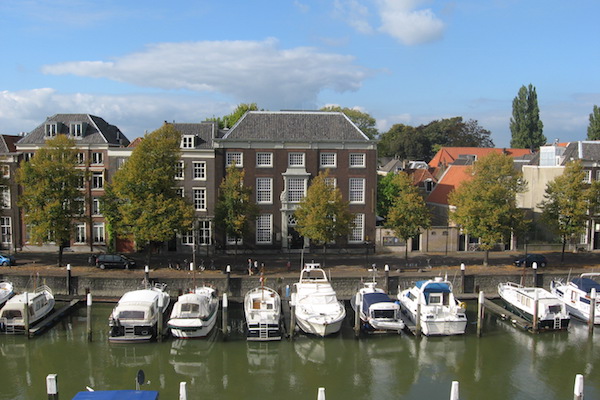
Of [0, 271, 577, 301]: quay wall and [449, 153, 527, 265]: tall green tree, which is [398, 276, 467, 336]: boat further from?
[449, 153, 527, 265]: tall green tree

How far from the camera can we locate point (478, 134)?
139 m

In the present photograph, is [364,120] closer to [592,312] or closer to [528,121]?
[528,121]

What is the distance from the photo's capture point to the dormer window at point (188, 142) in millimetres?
53906

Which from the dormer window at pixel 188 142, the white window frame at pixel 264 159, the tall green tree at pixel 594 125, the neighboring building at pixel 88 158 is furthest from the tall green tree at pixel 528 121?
the neighboring building at pixel 88 158

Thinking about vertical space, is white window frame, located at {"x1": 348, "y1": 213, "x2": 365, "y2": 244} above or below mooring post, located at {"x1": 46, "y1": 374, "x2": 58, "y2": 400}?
above

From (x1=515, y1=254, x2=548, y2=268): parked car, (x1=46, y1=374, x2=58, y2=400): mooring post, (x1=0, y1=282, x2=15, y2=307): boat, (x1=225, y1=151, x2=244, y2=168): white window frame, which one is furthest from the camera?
(x1=225, y1=151, x2=244, y2=168): white window frame

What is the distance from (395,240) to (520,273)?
1413 cm

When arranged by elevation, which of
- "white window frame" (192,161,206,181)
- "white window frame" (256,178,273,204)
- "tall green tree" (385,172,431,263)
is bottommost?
"tall green tree" (385,172,431,263)

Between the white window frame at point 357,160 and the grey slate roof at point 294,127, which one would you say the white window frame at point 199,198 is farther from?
the white window frame at point 357,160

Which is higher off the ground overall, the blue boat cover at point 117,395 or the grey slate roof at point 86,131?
the grey slate roof at point 86,131

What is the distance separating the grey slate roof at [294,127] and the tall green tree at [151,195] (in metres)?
10.4

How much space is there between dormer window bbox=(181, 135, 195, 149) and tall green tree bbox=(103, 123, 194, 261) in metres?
8.74

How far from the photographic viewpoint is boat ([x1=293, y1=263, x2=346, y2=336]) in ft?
109

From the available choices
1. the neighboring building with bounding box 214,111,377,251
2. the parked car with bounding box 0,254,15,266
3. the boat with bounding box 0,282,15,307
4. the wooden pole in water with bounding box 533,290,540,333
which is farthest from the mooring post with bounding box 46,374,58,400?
the neighboring building with bounding box 214,111,377,251
